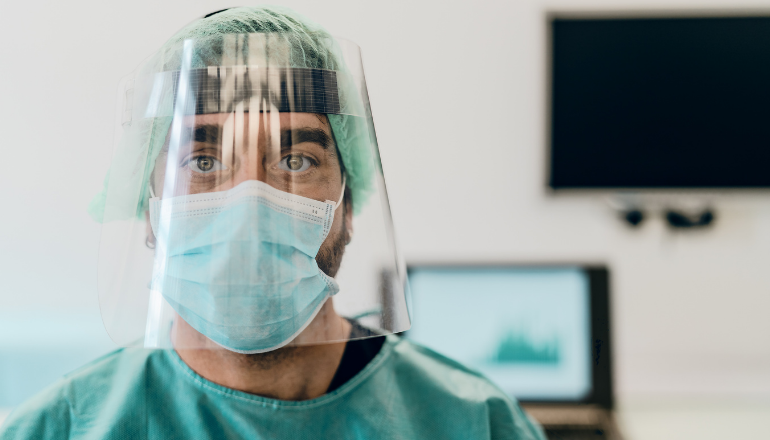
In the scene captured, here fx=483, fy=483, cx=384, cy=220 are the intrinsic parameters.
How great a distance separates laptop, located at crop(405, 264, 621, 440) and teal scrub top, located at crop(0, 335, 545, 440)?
52 cm

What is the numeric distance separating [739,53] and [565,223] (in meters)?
0.71

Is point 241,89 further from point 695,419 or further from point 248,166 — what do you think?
point 695,419

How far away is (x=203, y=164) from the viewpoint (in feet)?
1.94

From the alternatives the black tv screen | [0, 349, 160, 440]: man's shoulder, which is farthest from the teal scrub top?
the black tv screen

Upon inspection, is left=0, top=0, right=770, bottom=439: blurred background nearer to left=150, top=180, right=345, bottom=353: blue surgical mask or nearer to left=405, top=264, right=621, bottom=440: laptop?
left=405, top=264, right=621, bottom=440: laptop

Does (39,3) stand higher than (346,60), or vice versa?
(39,3)

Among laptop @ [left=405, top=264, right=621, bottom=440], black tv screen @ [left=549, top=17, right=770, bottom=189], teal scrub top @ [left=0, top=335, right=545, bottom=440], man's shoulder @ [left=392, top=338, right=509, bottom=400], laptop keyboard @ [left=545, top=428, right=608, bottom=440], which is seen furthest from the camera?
black tv screen @ [left=549, top=17, right=770, bottom=189]

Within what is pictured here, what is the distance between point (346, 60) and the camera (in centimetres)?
68

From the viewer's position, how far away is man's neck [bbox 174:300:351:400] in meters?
0.71

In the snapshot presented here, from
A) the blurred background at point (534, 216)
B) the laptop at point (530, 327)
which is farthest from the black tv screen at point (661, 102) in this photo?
the laptop at point (530, 327)

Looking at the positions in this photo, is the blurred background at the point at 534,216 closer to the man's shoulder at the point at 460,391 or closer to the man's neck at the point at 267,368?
the man's shoulder at the point at 460,391

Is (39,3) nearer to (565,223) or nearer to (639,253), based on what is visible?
(565,223)

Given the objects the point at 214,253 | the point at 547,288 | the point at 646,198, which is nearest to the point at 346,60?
the point at 214,253

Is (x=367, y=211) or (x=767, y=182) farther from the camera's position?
(x=767, y=182)
